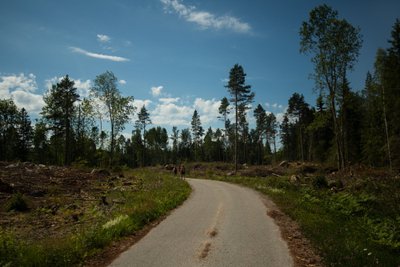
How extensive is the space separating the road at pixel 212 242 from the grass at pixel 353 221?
4.38 ft

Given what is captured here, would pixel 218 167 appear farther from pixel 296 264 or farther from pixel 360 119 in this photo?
pixel 296 264

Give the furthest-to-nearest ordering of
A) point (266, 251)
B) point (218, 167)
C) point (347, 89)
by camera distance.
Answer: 1. point (218, 167)
2. point (347, 89)
3. point (266, 251)

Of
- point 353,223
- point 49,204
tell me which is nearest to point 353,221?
point 353,223

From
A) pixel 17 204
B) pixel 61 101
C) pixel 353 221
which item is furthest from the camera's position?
pixel 61 101

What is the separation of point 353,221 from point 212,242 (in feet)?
27.5

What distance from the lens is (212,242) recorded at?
10281mm

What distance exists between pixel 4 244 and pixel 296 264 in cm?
769

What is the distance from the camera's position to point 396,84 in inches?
1451

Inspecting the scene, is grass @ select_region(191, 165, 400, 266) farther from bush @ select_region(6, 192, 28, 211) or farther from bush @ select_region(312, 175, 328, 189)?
bush @ select_region(6, 192, 28, 211)

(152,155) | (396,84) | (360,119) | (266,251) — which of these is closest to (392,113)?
(396,84)

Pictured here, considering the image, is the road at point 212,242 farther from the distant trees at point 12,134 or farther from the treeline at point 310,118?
the distant trees at point 12,134

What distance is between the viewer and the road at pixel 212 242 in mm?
8500

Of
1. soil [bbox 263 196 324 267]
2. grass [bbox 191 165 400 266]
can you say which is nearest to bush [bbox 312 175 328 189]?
grass [bbox 191 165 400 266]

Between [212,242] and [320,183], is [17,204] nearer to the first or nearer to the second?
[212,242]
